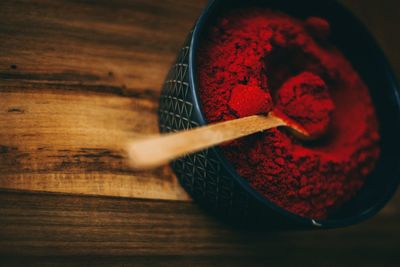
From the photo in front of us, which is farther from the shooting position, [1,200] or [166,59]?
[166,59]

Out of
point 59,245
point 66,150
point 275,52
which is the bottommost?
point 59,245

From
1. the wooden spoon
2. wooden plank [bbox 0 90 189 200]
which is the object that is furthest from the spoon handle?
wooden plank [bbox 0 90 189 200]

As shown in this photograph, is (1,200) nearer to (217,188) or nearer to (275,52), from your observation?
(217,188)

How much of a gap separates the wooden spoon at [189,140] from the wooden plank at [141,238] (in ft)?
0.45

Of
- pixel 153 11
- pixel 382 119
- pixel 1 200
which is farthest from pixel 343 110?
pixel 1 200

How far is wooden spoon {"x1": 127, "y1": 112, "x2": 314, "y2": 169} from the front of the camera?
0.87 ft

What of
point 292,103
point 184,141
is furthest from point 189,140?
point 292,103

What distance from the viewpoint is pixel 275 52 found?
1.45ft

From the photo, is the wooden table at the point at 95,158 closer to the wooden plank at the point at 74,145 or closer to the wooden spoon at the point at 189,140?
the wooden plank at the point at 74,145

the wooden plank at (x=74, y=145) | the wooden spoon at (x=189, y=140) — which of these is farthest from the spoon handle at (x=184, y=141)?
the wooden plank at (x=74, y=145)

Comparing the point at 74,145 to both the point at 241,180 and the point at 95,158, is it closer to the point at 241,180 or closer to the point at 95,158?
the point at 95,158

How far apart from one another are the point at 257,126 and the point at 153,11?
259 mm

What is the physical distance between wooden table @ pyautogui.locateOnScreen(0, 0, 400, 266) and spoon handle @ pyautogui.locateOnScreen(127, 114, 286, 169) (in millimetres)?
150

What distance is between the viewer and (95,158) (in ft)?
1.42
